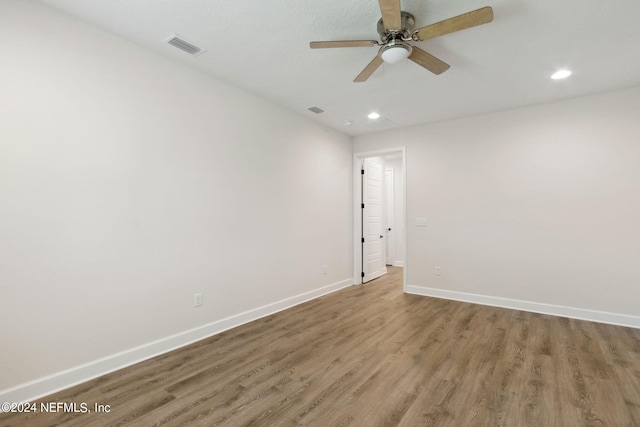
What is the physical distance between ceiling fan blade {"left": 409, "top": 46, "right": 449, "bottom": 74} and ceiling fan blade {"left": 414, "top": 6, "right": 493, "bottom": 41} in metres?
0.19

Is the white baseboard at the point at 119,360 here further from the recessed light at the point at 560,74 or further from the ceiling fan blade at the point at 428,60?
the recessed light at the point at 560,74

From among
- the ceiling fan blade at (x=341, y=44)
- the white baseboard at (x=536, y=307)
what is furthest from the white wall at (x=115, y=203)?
the white baseboard at (x=536, y=307)

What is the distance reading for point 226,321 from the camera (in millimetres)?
3234

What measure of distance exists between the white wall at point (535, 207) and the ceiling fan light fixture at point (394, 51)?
2711mm

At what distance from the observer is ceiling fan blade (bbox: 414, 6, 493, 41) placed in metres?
1.78

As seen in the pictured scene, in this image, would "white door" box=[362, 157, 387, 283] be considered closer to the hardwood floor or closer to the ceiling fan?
the hardwood floor

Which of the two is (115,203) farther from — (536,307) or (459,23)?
(536,307)

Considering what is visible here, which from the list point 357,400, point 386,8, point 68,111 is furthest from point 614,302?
point 68,111

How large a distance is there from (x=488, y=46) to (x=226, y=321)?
3.85 m

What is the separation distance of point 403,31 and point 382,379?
2.71 m

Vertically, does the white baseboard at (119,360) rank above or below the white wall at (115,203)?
below

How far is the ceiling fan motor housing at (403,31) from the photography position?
82.9 inches

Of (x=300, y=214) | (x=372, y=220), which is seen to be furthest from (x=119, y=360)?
(x=372, y=220)

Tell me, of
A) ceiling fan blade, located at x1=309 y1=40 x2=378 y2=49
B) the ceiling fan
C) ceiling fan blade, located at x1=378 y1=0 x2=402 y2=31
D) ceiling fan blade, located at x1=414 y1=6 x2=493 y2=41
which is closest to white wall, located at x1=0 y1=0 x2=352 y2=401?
ceiling fan blade, located at x1=309 y1=40 x2=378 y2=49
